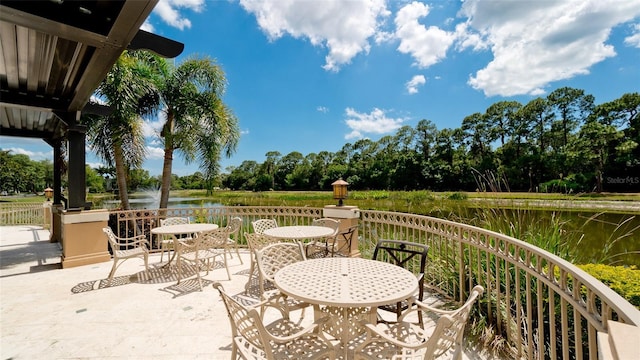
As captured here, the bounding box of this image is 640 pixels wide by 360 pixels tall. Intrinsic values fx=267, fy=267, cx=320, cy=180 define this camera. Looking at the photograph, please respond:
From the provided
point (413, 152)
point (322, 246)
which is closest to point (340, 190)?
point (322, 246)

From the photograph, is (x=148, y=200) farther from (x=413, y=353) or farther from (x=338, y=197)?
(x=413, y=353)

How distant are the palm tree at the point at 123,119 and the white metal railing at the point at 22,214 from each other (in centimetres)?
620

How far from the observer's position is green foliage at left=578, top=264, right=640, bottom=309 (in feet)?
7.75

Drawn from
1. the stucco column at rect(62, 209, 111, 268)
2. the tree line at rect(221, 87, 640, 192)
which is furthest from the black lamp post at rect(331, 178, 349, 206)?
the tree line at rect(221, 87, 640, 192)

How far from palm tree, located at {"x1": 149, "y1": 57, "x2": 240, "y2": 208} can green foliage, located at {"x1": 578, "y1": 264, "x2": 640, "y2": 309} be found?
839 centimetres

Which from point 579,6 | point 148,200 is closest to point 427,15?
point 579,6

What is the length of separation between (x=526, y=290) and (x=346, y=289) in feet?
4.94

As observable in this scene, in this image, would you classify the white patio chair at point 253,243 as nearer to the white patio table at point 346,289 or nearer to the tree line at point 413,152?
the white patio table at point 346,289

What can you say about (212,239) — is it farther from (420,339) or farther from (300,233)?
(420,339)

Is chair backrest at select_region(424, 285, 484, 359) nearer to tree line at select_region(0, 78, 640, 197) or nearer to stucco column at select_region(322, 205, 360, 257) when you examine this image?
tree line at select_region(0, 78, 640, 197)

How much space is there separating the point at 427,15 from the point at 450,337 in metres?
6.22

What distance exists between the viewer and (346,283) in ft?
6.12

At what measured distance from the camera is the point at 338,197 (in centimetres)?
514

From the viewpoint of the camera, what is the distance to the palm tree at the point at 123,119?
20.9 ft
